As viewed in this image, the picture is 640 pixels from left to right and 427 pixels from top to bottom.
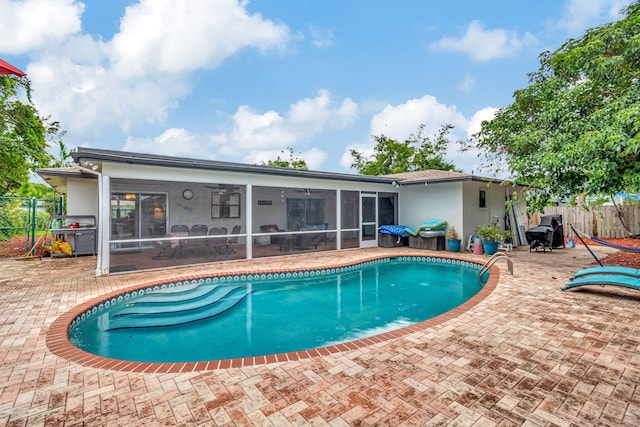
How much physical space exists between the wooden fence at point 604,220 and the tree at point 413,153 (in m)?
11.3

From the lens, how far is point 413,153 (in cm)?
2641

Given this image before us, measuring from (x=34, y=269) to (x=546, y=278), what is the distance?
1260 centimetres

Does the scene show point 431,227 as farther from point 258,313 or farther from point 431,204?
point 258,313

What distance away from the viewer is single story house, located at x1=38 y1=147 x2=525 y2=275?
7.80 m

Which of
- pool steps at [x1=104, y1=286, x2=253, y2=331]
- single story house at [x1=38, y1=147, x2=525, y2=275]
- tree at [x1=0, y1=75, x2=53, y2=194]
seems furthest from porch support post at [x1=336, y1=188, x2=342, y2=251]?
tree at [x1=0, y1=75, x2=53, y2=194]

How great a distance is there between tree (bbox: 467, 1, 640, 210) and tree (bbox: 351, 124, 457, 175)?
16.3 m

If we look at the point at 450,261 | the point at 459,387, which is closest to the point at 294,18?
the point at 450,261

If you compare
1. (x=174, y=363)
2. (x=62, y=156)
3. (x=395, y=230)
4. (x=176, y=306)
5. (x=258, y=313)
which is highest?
(x=62, y=156)

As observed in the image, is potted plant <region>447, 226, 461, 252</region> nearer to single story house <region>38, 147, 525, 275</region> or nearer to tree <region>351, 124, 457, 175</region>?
single story house <region>38, 147, 525, 275</region>

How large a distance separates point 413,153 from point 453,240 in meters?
16.2

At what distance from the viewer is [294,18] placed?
39.4 ft

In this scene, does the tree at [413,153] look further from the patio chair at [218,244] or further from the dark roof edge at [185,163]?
the patio chair at [218,244]

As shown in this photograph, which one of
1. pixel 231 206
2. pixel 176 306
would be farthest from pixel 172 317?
pixel 231 206

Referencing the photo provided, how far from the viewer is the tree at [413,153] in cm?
2611
